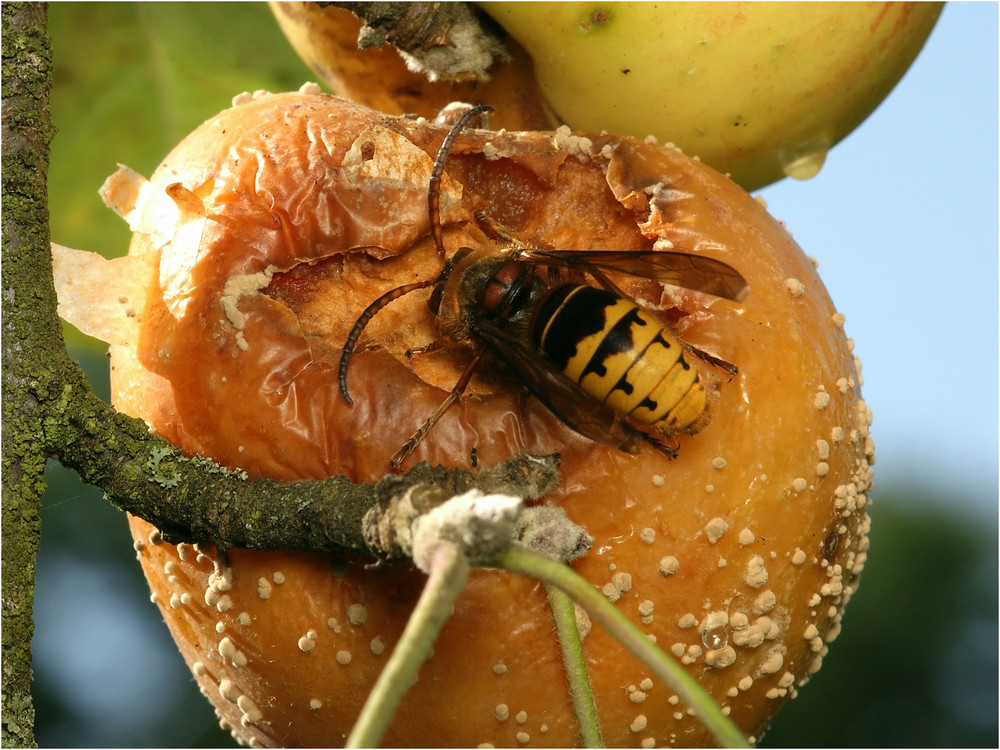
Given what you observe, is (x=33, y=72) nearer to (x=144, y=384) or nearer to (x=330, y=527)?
(x=144, y=384)

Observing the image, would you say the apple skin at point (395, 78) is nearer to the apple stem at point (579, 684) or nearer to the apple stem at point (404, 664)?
the apple stem at point (579, 684)

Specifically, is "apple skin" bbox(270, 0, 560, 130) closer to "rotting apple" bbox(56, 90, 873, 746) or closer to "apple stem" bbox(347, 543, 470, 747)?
"rotting apple" bbox(56, 90, 873, 746)

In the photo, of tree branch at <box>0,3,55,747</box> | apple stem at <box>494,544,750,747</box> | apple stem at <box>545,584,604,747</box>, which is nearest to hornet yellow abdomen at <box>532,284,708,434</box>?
apple stem at <box>545,584,604,747</box>

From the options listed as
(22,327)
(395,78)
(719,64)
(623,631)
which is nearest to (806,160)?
(719,64)

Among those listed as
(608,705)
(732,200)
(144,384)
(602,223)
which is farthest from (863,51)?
(144,384)

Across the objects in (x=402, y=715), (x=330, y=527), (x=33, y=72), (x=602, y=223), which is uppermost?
(x=602, y=223)

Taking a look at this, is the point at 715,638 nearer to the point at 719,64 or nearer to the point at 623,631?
the point at 623,631

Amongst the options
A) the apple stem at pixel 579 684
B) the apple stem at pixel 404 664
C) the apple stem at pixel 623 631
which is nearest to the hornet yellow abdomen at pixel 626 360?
the apple stem at pixel 579 684
